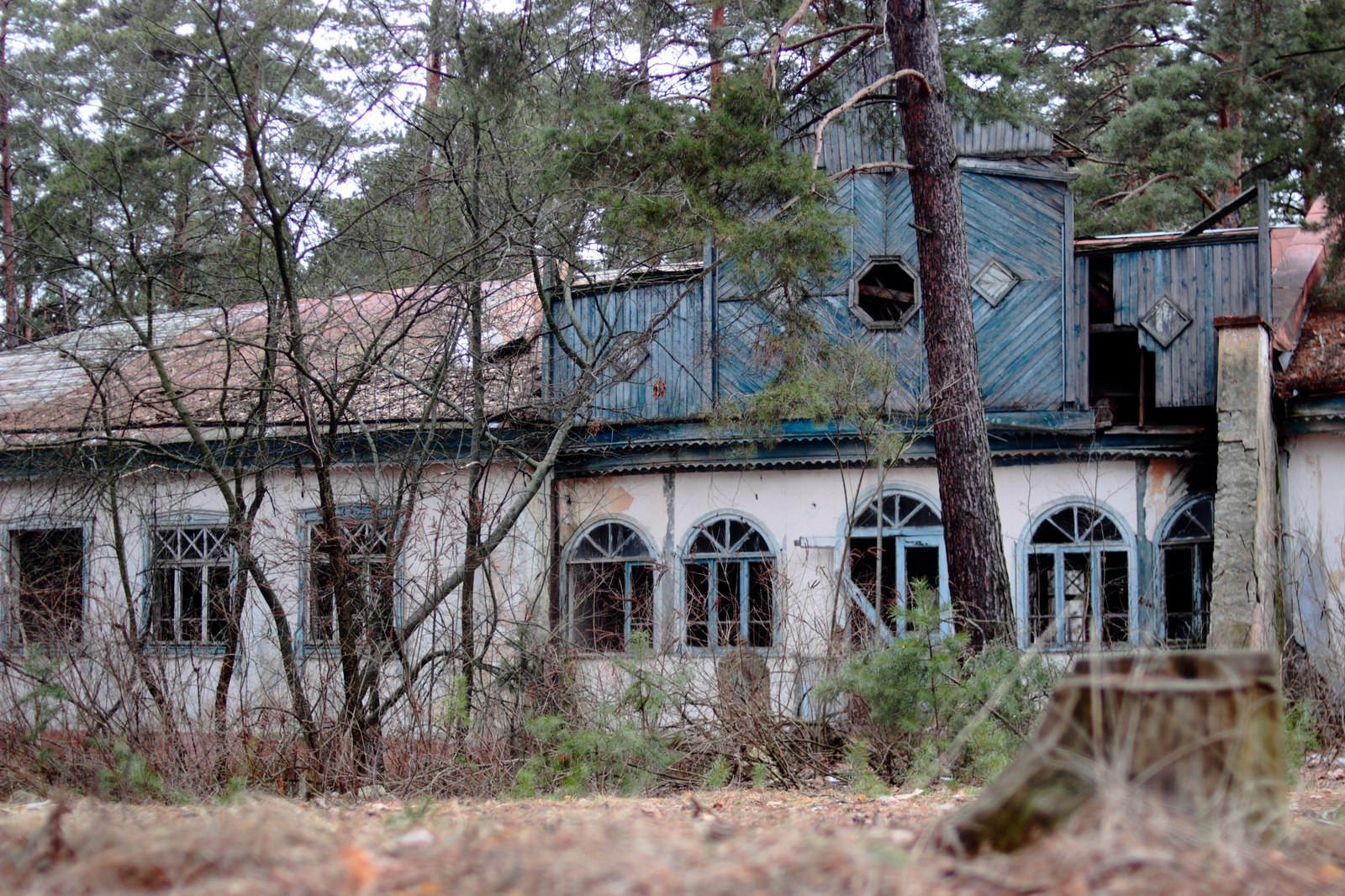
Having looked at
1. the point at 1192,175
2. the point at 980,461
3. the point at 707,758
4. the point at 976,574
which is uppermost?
the point at 1192,175

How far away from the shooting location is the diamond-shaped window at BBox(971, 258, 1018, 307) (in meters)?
14.5

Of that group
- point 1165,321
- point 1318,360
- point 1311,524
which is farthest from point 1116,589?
point 1318,360

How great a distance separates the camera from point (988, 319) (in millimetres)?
14500

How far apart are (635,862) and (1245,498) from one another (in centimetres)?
1036

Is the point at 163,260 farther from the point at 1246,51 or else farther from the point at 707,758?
the point at 1246,51

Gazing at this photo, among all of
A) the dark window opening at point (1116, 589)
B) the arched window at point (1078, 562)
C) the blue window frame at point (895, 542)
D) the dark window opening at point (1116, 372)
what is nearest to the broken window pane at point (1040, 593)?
the arched window at point (1078, 562)

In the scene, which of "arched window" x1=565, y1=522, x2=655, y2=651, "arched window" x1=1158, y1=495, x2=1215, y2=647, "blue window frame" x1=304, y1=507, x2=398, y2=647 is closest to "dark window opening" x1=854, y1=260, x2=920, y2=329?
"arched window" x1=1158, y1=495, x2=1215, y2=647

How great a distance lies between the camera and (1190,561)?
13.7 meters

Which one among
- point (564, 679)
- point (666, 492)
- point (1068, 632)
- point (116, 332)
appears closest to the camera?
point (564, 679)

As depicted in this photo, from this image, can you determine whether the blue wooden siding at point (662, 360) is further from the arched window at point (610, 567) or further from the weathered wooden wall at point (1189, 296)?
the weathered wooden wall at point (1189, 296)

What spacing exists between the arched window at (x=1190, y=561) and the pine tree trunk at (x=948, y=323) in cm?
351

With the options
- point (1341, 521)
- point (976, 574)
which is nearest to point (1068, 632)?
point (1341, 521)

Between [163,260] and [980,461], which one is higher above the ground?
[163,260]

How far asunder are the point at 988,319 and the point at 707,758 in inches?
299
